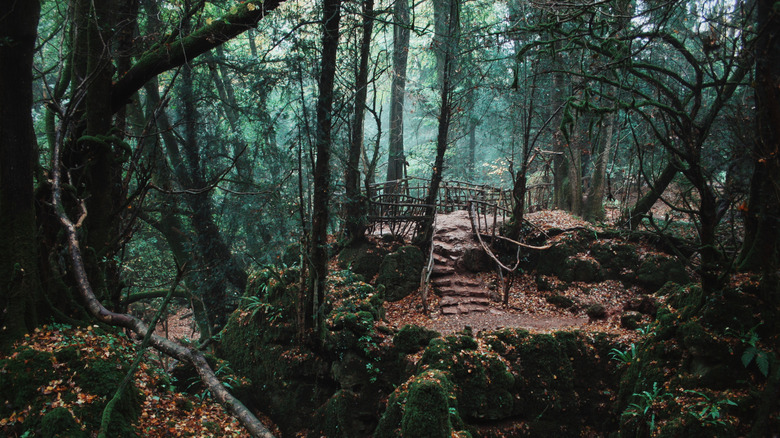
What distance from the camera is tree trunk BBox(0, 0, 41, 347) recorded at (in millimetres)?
3500

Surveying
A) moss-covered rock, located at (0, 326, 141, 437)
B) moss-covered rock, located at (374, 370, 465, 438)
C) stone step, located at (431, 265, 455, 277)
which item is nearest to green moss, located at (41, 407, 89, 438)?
moss-covered rock, located at (0, 326, 141, 437)

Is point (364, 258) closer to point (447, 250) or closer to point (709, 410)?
point (447, 250)

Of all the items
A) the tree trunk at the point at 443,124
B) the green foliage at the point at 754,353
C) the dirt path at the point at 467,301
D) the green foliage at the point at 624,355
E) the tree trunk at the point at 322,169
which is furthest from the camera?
the tree trunk at the point at 443,124

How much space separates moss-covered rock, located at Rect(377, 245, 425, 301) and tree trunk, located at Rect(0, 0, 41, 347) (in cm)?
663

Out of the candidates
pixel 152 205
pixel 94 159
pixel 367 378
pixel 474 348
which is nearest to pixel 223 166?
pixel 152 205

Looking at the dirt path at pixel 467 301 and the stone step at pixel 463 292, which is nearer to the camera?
the dirt path at pixel 467 301

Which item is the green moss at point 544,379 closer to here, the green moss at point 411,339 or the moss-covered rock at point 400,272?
the green moss at point 411,339

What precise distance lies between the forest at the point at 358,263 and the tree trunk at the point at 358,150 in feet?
0.30

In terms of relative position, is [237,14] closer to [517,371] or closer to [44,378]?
[44,378]

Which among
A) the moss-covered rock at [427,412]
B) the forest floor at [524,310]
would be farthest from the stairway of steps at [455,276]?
the moss-covered rock at [427,412]

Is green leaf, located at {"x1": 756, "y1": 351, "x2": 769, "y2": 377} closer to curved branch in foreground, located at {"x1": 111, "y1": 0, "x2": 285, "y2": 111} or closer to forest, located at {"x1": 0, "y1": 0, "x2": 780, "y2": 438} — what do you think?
forest, located at {"x1": 0, "y1": 0, "x2": 780, "y2": 438}

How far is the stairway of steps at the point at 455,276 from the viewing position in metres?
8.95

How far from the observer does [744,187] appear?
4941 mm

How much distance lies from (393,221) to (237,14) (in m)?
6.46
